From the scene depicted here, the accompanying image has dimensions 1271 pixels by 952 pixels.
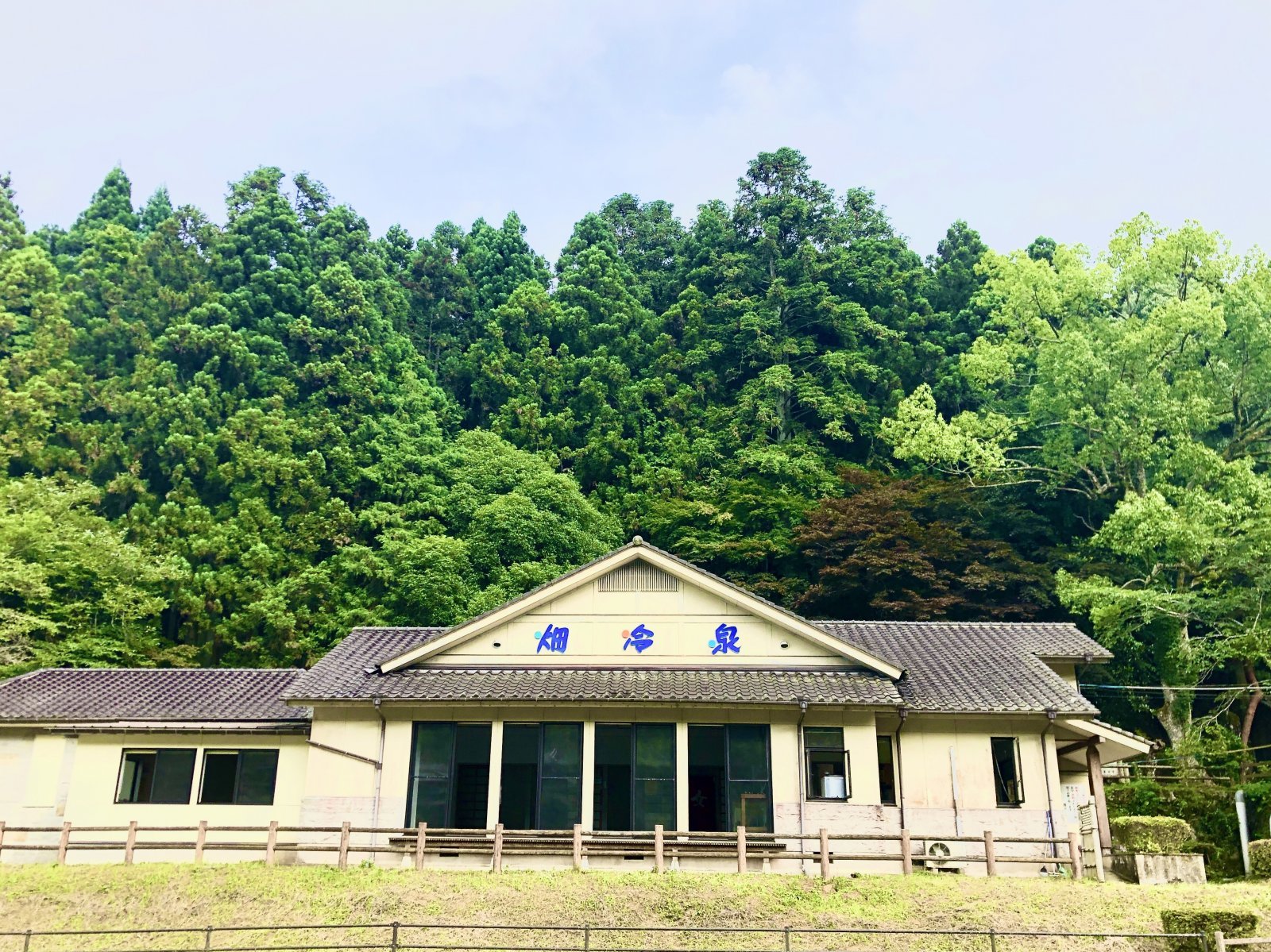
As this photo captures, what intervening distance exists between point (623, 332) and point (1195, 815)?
33.2 m

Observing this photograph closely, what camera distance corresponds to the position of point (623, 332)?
52.6m

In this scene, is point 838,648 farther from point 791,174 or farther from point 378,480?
point 791,174

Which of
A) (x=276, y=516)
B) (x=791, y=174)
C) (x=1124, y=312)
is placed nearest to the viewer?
(x=1124, y=312)

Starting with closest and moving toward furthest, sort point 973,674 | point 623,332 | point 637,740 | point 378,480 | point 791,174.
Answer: point 637,740 → point 973,674 → point 378,480 → point 623,332 → point 791,174

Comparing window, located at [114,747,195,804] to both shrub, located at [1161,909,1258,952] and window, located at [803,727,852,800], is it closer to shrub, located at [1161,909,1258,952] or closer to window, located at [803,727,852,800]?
window, located at [803,727,852,800]

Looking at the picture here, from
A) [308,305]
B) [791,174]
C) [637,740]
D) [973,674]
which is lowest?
[637,740]

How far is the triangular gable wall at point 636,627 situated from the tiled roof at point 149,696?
122 inches

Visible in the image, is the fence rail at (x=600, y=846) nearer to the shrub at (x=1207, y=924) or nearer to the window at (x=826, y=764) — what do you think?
the window at (x=826, y=764)

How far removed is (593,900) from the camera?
50.9 ft

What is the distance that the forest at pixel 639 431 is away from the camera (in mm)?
32875

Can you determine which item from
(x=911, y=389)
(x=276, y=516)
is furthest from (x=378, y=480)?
(x=911, y=389)

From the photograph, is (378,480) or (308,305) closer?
(378,480)

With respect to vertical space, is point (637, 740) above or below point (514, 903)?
above

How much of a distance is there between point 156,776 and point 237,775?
1.48m
